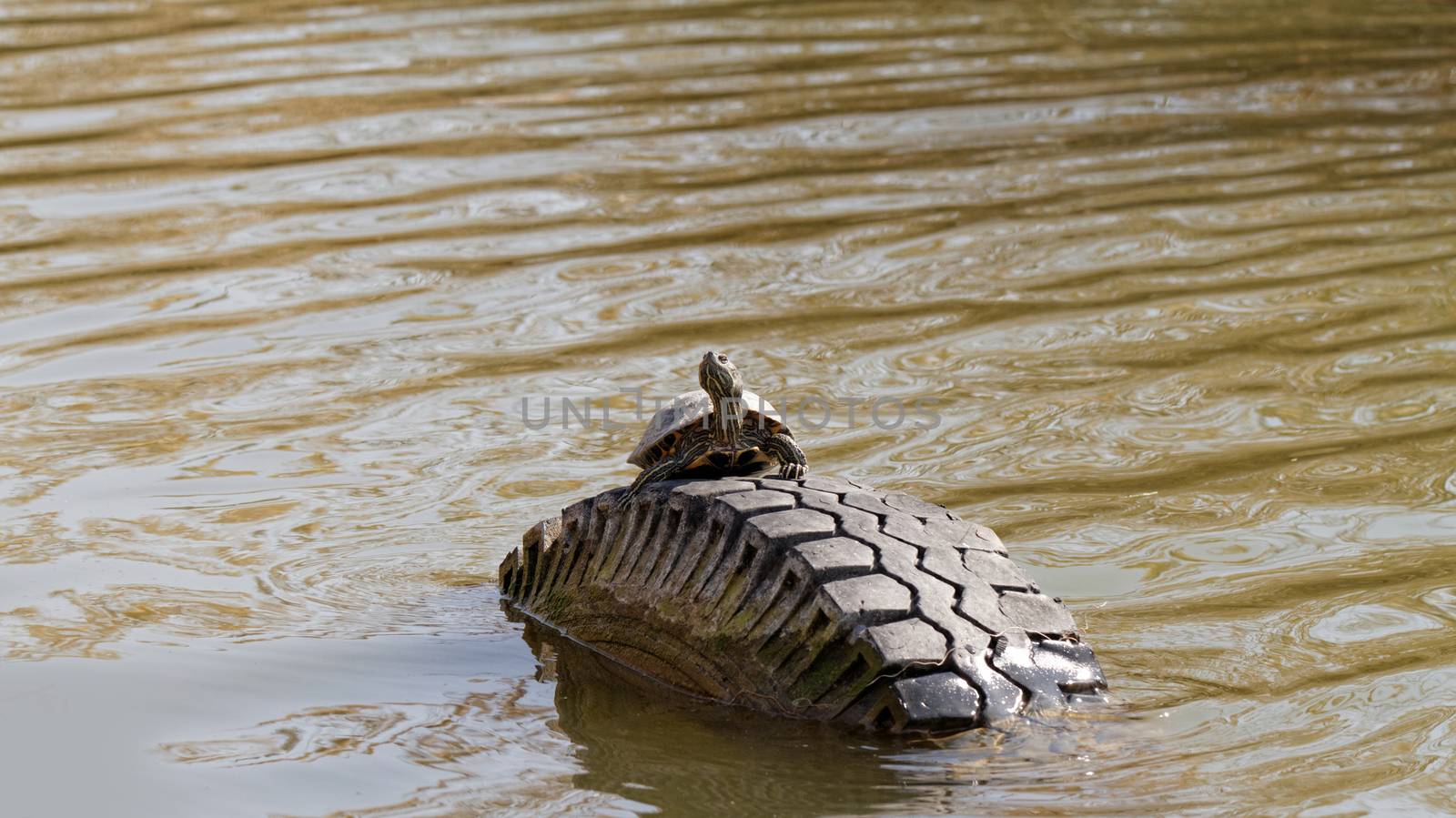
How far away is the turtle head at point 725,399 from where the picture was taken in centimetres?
373

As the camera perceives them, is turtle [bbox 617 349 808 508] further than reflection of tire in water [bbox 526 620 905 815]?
Yes

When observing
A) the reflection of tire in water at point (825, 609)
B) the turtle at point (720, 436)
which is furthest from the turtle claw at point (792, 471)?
the reflection of tire in water at point (825, 609)

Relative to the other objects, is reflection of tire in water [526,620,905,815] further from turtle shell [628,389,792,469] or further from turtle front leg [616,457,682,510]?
turtle shell [628,389,792,469]

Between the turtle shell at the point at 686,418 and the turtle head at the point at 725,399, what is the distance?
3 centimetres

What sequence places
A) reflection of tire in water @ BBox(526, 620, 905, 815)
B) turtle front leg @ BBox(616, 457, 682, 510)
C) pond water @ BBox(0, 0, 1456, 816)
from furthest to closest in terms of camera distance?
turtle front leg @ BBox(616, 457, 682, 510) → pond water @ BBox(0, 0, 1456, 816) → reflection of tire in water @ BBox(526, 620, 905, 815)

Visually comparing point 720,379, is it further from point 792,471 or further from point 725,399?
point 792,471

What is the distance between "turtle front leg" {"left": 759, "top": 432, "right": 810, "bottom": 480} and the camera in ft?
12.4

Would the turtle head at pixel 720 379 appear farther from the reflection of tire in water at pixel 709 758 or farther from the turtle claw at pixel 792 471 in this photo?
the reflection of tire in water at pixel 709 758

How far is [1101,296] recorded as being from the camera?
629cm

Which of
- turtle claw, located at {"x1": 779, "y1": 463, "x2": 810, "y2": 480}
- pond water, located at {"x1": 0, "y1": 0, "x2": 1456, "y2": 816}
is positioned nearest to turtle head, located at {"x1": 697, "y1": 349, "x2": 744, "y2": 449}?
turtle claw, located at {"x1": 779, "y1": 463, "x2": 810, "y2": 480}

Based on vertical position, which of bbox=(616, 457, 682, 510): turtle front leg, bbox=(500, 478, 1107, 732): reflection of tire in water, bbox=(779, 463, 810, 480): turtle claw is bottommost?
bbox=(500, 478, 1107, 732): reflection of tire in water

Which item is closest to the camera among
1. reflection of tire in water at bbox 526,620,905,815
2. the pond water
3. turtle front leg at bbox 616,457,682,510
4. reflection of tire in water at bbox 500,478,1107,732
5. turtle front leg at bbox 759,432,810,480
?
reflection of tire in water at bbox 526,620,905,815

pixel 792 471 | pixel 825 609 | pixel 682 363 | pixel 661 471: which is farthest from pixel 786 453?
pixel 682 363

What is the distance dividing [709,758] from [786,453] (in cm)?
99
